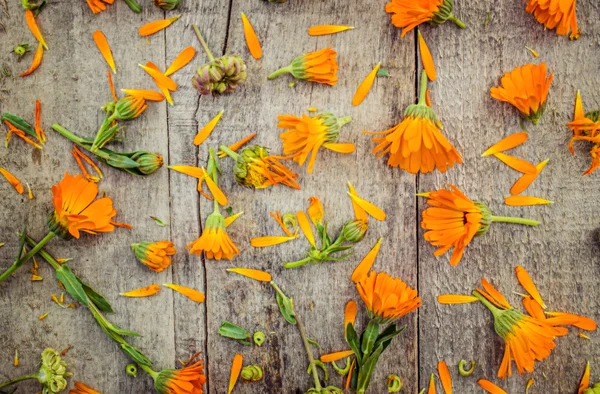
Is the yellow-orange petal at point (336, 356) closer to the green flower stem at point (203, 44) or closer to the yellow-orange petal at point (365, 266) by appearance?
the yellow-orange petal at point (365, 266)

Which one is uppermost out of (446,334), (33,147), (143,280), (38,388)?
(33,147)

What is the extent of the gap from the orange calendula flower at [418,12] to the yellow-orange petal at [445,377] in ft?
2.08

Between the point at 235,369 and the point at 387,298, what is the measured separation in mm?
332

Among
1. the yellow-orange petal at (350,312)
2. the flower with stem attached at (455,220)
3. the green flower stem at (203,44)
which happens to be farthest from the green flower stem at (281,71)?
the yellow-orange petal at (350,312)

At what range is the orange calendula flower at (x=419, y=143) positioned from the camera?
104 centimetres

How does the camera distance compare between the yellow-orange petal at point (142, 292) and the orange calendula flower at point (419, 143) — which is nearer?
the orange calendula flower at point (419, 143)

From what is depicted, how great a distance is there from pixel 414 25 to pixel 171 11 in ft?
1.48

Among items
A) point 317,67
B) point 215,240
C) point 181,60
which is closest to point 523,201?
point 317,67

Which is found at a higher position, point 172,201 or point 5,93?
point 5,93

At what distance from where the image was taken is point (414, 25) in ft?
3.54

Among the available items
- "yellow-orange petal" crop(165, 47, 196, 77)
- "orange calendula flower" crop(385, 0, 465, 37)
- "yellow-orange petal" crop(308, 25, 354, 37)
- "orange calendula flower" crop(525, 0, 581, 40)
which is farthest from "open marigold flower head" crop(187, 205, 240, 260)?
"orange calendula flower" crop(525, 0, 581, 40)

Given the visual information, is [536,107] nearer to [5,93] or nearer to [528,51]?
[528,51]

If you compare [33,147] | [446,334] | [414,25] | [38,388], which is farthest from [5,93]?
[446,334]

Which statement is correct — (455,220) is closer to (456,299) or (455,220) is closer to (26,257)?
(456,299)
